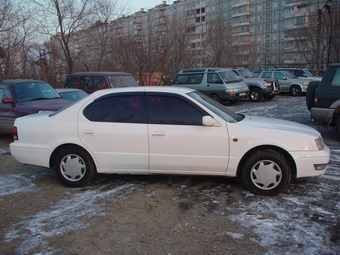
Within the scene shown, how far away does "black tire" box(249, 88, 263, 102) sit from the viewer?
1734 centimetres

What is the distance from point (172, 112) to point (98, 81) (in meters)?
7.48

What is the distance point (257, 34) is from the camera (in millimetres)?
72500

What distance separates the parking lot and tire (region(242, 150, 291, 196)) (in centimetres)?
12

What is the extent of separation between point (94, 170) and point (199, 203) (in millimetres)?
1688

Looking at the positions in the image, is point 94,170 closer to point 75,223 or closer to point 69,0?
point 75,223

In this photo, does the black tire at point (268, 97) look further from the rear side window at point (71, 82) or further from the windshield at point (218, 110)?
the windshield at point (218, 110)

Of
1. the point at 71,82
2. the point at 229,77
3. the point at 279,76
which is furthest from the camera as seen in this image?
the point at 279,76

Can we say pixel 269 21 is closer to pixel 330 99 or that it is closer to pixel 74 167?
pixel 330 99

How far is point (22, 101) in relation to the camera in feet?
27.7

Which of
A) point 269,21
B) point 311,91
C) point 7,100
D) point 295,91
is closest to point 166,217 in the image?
point 7,100

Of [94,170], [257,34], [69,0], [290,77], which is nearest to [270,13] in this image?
[257,34]

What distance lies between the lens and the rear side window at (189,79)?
1620cm

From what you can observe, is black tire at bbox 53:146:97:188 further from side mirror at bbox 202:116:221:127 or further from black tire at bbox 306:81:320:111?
black tire at bbox 306:81:320:111

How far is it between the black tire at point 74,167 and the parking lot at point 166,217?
14 cm
